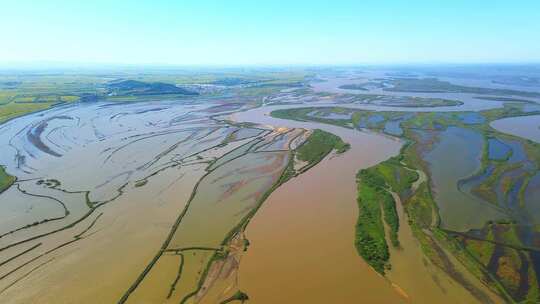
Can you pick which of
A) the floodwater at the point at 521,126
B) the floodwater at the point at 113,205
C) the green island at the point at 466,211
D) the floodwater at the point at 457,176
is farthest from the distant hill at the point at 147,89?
the floodwater at the point at 521,126

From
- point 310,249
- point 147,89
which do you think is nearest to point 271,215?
point 310,249

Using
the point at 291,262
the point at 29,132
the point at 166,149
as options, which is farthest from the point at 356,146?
the point at 29,132

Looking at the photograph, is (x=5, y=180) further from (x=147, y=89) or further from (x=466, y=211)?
(x=147, y=89)

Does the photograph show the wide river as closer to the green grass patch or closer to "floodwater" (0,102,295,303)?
"floodwater" (0,102,295,303)

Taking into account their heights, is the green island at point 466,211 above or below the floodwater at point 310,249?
above

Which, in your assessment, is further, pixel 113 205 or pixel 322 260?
pixel 113 205

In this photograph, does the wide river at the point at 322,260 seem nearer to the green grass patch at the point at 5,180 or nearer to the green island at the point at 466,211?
the green island at the point at 466,211

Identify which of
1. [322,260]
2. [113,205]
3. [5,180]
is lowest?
[322,260]

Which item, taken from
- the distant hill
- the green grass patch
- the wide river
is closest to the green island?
the wide river
